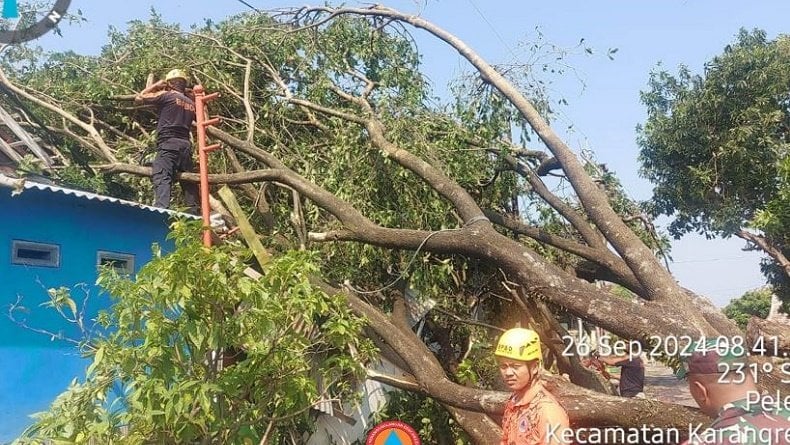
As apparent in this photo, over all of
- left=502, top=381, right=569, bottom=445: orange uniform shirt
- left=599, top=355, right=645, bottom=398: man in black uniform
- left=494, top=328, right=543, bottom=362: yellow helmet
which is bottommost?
left=502, top=381, right=569, bottom=445: orange uniform shirt

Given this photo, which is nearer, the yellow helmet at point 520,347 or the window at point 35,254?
the yellow helmet at point 520,347

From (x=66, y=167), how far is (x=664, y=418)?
585cm

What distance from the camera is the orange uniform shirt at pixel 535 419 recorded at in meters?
2.52

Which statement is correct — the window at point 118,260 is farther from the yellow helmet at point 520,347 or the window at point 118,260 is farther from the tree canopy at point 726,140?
the tree canopy at point 726,140

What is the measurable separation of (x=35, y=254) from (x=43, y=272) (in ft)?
0.51

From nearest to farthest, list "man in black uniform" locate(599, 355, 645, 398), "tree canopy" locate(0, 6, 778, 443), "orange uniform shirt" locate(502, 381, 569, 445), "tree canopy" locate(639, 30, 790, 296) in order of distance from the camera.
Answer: "orange uniform shirt" locate(502, 381, 569, 445), "tree canopy" locate(0, 6, 778, 443), "man in black uniform" locate(599, 355, 645, 398), "tree canopy" locate(639, 30, 790, 296)

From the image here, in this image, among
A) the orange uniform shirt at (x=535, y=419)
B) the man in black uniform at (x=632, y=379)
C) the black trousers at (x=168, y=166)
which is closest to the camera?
the orange uniform shirt at (x=535, y=419)

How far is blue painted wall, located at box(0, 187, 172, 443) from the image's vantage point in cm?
475

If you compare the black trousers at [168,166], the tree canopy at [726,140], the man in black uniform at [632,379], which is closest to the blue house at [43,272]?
the black trousers at [168,166]

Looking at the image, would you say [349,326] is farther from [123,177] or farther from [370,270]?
[123,177]

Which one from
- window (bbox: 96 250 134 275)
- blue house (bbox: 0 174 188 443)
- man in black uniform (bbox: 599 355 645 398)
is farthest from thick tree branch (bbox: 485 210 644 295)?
window (bbox: 96 250 134 275)

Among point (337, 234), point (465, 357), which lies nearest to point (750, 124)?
point (465, 357)

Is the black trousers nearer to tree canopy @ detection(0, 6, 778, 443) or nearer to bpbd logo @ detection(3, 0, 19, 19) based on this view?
tree canopy @ detection(0, 6, 778, 443)

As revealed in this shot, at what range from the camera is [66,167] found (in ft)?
21.9
